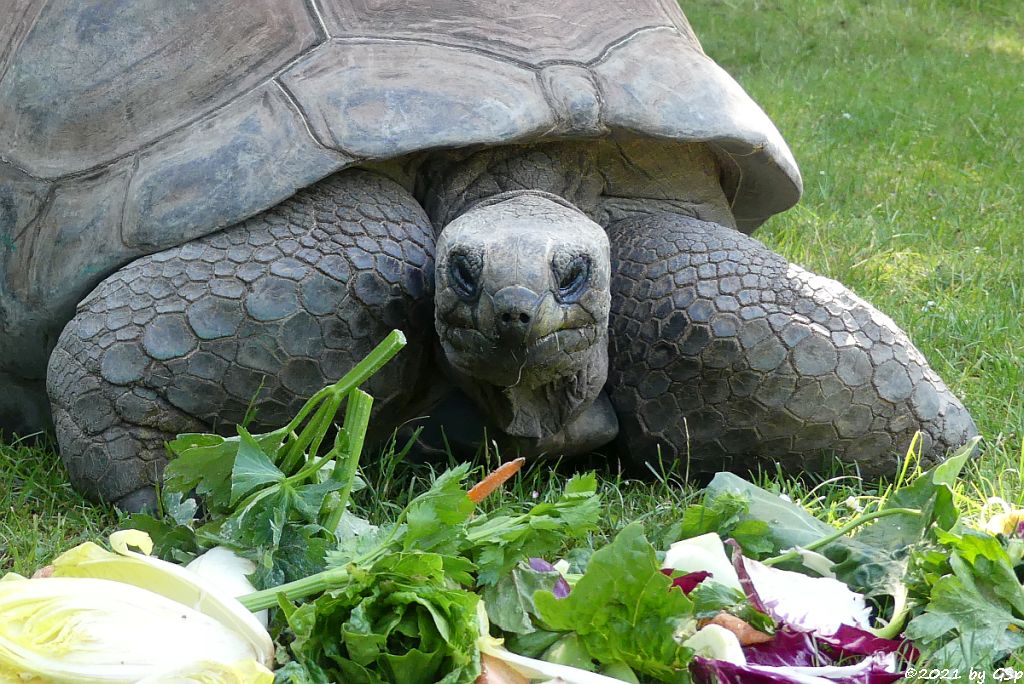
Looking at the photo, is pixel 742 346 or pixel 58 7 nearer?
pixel 742 346

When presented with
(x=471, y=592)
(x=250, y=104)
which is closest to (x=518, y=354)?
(x=471, y=592)

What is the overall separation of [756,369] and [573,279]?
60cm

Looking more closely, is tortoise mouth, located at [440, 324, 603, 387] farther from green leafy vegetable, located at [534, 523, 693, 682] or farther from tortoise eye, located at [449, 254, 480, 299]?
green leafy vegetable, located at [534, 523, 693, 682]

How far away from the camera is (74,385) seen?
118 inches

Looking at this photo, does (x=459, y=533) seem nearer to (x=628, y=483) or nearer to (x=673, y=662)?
(x=673, y=662)

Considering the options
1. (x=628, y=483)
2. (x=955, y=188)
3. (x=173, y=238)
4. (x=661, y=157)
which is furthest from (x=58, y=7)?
(x=955, y=188)

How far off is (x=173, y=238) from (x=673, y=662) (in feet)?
5.27

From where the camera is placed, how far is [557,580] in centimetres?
222

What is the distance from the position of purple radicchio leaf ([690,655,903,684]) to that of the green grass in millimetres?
709

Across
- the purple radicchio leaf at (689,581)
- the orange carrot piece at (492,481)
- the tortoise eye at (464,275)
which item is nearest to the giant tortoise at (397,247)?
the tortoise eye at (464,275)

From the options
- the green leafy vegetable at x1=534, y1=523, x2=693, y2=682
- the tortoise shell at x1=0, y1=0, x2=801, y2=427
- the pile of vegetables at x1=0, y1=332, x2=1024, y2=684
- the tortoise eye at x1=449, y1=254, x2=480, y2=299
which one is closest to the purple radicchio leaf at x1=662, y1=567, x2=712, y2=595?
the pile of vegetables at x1=0, y1=332, x2=1024, y2=684

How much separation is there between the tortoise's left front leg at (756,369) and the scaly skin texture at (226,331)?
22.6 inches

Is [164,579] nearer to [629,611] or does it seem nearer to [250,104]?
[629,611]

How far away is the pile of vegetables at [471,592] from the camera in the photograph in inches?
75.5
